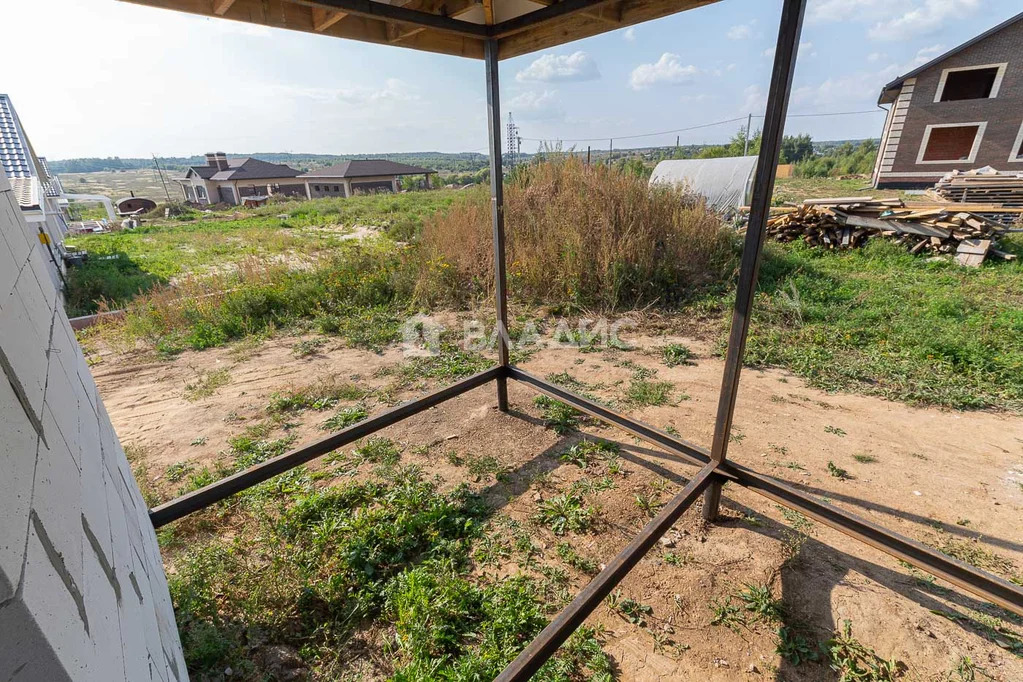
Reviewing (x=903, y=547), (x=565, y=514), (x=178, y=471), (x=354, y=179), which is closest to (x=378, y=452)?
(x=178, y=471)

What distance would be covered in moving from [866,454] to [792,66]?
300cm

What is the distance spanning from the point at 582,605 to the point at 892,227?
9756 mm

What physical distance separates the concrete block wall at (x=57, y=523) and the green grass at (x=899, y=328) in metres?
5.16

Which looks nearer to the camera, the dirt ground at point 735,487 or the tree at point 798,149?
the dirt ground at point 735,487

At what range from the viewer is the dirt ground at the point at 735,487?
2117 millimetres

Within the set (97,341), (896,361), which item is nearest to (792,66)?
(896,361)

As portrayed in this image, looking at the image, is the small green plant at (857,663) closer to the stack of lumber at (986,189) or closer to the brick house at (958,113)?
the stack of lumber at (986,189)

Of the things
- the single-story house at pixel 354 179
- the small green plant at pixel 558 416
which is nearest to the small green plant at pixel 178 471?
the small green plant at pixel 558 416

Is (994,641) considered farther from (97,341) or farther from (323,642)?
(97,341)

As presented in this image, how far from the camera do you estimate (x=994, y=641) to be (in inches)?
81.9

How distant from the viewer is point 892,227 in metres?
8.06

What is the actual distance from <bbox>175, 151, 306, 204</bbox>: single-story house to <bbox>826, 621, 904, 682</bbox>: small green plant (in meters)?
51.9

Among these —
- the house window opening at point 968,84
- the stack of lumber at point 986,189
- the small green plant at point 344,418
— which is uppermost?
the house window opening at point 968,84

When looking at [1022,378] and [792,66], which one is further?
[1022,378]
